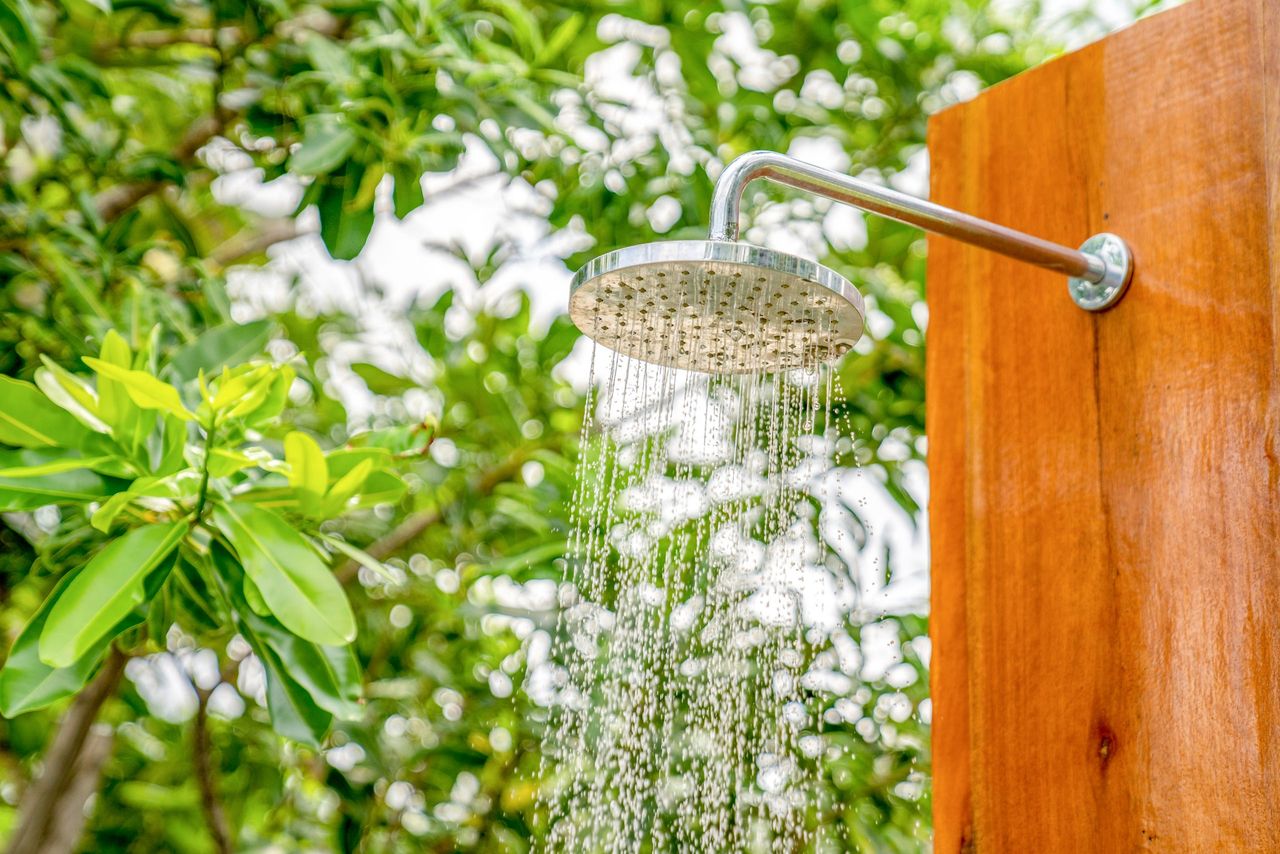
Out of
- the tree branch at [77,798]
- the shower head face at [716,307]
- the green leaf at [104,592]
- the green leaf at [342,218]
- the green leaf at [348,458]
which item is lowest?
the tree branch at [77,798]

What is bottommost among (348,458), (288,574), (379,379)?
(288,574)

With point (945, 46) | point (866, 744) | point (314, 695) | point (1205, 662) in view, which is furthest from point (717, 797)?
point (945, 46)

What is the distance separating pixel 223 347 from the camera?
41.6 inches

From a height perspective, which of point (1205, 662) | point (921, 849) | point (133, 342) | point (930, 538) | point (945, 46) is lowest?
point (921, 849)

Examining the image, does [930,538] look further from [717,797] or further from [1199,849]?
[717,797]

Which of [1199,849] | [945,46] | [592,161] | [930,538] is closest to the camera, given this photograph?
[1199,849]

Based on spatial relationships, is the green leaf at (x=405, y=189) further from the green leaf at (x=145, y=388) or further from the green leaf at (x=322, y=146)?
the green leaf at (x=145, y=388)

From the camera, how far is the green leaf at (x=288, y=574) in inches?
32.7

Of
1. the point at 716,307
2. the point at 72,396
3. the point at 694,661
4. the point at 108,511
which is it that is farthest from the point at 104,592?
the point at 694,661

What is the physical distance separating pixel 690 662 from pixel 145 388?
0.83 metres

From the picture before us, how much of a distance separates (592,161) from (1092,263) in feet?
2.53

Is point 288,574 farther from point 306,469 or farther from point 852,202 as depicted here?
point 852,202

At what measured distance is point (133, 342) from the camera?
1082mm

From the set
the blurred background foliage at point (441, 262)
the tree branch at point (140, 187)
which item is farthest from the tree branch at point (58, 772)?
the tree branch at point (140, 187)
